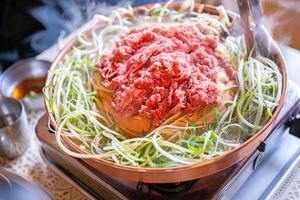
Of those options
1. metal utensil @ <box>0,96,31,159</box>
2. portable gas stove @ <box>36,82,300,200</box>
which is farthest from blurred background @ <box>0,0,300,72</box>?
portable gas stove @ <box>36,82,300,200</box>

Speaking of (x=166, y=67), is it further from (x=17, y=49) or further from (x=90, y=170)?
(x=17, y=49)

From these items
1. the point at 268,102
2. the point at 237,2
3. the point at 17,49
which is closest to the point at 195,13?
the point at 237,2

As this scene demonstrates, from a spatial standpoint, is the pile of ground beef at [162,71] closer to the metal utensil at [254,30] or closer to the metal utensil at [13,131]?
the metal utensil at [254,30]

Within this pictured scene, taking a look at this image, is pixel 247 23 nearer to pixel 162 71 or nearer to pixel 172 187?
pixel 162 71

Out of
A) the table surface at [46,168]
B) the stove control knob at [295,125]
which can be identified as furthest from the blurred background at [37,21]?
the stove control knob at [295,125]

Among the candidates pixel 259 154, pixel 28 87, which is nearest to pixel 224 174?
pixel 259 154

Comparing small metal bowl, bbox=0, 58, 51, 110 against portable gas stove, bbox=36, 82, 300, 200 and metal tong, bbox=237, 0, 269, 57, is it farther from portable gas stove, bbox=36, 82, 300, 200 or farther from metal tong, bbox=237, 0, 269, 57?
metal tong, bbox=237, 0, 269, 57
